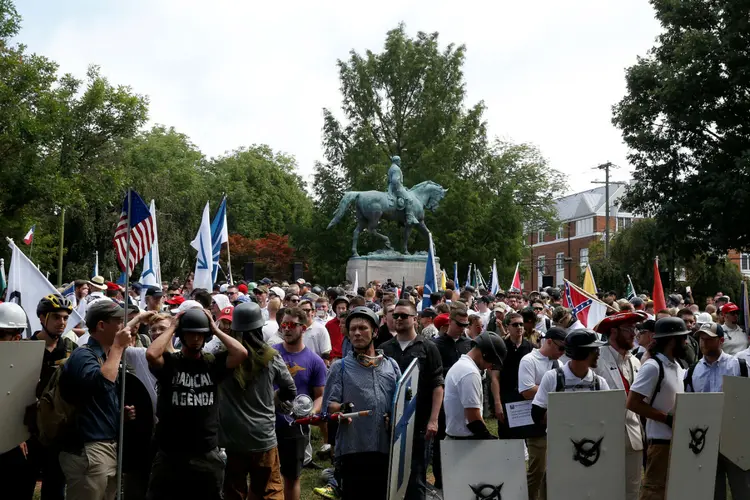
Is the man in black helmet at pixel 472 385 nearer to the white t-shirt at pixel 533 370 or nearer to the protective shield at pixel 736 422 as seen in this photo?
the white t-shirt at pixel 533 370

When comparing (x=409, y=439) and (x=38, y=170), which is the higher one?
(x=38, y=170)

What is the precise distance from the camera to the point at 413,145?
4762cm

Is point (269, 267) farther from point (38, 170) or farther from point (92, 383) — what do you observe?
point (92, 383)

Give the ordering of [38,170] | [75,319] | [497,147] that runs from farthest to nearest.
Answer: [497,147], [38,170], [75,319]

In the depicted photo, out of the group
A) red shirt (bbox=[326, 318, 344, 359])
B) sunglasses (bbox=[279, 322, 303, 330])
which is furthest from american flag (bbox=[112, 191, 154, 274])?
red shirt (bbox=[326, 318, 344, 359])

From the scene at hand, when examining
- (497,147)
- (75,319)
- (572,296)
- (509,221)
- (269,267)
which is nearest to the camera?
(75,319)

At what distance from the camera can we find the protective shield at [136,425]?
5898 millimetres

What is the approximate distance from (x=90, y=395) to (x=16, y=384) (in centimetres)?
43

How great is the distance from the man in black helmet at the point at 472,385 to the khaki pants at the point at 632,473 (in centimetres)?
107

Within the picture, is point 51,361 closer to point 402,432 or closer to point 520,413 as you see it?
point 402,432

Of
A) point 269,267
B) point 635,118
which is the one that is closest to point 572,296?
point 635,118

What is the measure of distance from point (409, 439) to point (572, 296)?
8348 millimetres

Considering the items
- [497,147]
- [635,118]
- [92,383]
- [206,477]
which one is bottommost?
[206,477]

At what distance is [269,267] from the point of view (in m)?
59.0
